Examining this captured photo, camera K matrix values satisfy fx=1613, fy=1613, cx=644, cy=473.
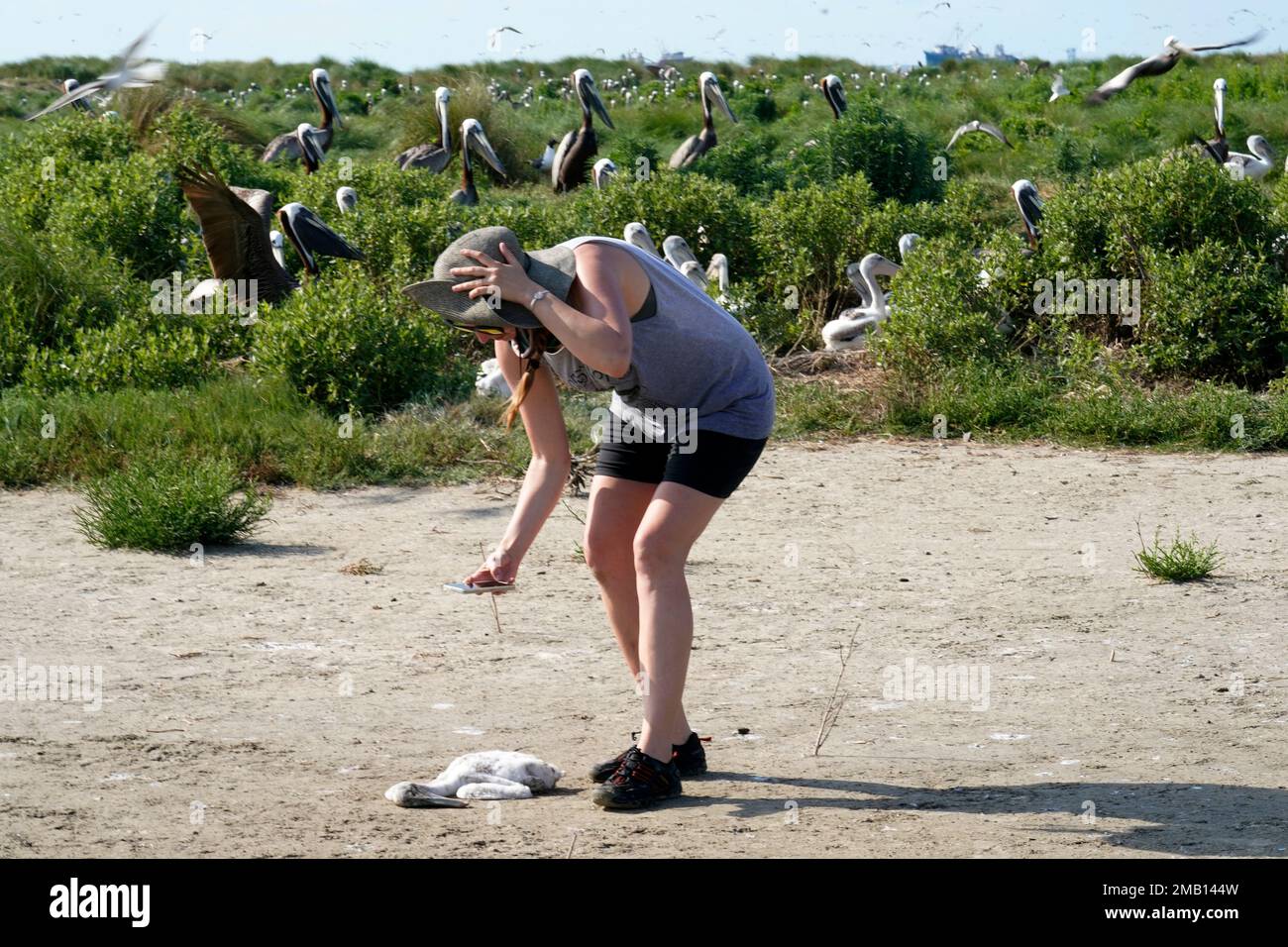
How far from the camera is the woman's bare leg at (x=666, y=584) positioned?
383 centimetres

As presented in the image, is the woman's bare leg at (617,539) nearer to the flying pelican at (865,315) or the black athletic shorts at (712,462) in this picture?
the black athletic shorts at (712,462)

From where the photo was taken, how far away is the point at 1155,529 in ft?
22.8

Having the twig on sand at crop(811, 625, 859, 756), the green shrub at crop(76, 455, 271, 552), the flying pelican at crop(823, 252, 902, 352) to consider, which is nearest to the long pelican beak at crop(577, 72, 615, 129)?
the flying pelican at crop(823, 252, 902, 352)

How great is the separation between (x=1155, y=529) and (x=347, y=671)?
3594 mm

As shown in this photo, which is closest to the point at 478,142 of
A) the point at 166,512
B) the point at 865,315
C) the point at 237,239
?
the point at 237,239

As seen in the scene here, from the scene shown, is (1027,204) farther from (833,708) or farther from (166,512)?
(833,708)

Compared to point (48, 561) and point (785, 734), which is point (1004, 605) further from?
point (48, 561)

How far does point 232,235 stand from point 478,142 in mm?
8454

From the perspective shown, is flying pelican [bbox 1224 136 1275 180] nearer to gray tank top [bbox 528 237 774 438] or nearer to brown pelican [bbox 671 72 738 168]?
brown pelican [bbox 671 72 738 168]

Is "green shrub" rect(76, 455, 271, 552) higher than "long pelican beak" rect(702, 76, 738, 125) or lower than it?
lower

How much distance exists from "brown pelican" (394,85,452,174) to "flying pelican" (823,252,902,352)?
879 centimetres

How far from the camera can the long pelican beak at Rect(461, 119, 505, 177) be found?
1908 cm

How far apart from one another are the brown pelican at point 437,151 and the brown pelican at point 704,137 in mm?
2768

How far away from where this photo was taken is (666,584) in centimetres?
386
